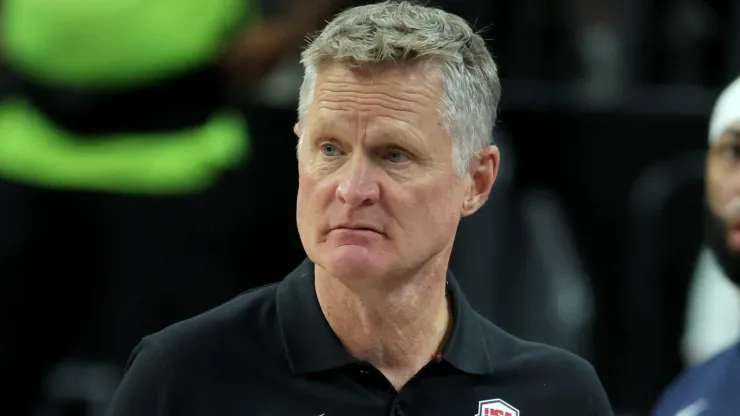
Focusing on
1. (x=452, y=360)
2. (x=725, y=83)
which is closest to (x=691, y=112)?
(x=725, y=83)

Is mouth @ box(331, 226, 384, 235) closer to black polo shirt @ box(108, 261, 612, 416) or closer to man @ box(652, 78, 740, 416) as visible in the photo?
black polo shirt @ box(108, 261, 612, 416)

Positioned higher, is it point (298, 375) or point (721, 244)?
point (298, 375)

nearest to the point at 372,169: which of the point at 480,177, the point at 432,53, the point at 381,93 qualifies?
the point at 381,93

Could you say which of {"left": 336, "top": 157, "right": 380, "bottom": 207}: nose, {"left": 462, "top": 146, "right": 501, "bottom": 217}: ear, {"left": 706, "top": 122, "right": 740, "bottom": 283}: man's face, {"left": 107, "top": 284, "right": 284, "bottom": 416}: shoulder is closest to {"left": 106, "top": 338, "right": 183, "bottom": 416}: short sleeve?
{"left": 107, "top": 284, "right": 284, "bottom": 416}: shoulder

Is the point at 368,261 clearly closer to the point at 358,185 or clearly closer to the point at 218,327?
the point at 358,185

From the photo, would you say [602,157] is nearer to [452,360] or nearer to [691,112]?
[691,112]

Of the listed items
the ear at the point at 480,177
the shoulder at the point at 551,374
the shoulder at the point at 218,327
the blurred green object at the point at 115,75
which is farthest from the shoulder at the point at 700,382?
the blurred green object at the point at 115,75

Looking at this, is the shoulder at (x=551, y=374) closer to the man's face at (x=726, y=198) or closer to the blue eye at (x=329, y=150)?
the blue eye at (x=329, y=150)

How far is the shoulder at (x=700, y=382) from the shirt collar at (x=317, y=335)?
1056mm

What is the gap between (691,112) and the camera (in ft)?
25.5

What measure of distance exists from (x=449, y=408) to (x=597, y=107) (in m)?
4.19

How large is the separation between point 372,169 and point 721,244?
1.83m

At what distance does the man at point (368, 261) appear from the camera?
3.73 meters

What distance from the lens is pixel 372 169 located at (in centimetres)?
373
